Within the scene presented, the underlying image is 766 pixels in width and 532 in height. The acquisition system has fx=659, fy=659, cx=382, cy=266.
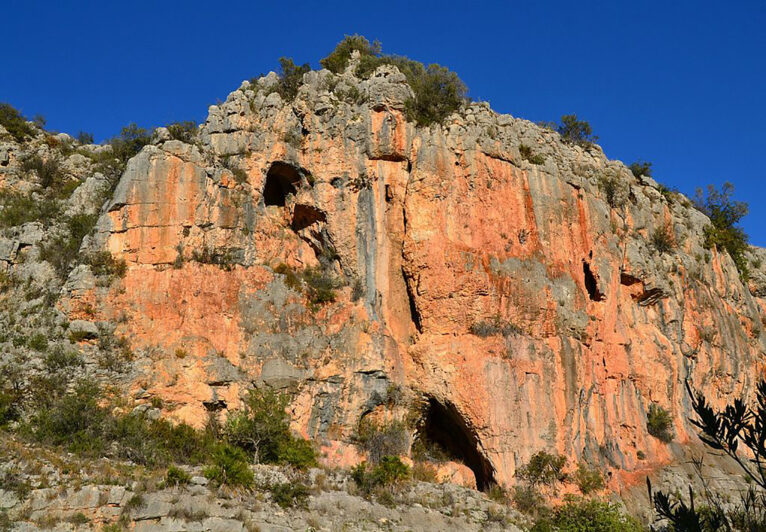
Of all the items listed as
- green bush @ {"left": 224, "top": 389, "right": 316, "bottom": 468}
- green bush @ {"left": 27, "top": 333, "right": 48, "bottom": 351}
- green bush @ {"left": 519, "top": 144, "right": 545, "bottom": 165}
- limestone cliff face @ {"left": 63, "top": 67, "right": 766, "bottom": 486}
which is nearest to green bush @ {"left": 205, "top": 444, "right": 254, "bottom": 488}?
green bush @ {"left": 224, "top": 389, "right": 316, "bottom": 468}

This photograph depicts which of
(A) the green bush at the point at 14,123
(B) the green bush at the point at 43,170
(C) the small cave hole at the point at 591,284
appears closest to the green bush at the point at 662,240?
(C) the small cave hole at the point at 591,284

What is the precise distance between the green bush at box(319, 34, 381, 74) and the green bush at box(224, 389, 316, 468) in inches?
582

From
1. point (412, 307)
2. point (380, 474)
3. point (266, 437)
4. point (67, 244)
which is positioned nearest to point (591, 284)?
point (412, 307)

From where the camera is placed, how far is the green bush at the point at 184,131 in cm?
2433

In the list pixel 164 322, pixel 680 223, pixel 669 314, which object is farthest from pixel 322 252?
pixel 680 223

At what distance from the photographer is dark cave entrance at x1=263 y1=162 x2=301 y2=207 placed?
958 inches

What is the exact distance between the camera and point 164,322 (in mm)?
20891

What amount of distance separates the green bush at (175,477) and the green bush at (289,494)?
2.24 meters

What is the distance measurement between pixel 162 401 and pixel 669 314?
69.6 feet

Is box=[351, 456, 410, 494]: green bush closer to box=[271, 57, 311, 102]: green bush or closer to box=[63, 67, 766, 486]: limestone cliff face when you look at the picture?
box=[63, 67, 766, 486]: limestone cliff face

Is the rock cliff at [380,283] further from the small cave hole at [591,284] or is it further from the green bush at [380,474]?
the green bush at [380,474]

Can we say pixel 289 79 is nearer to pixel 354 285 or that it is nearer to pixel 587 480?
pixel 354 285

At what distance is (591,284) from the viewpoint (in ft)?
86.8

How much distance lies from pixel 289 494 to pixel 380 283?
27.0ft
